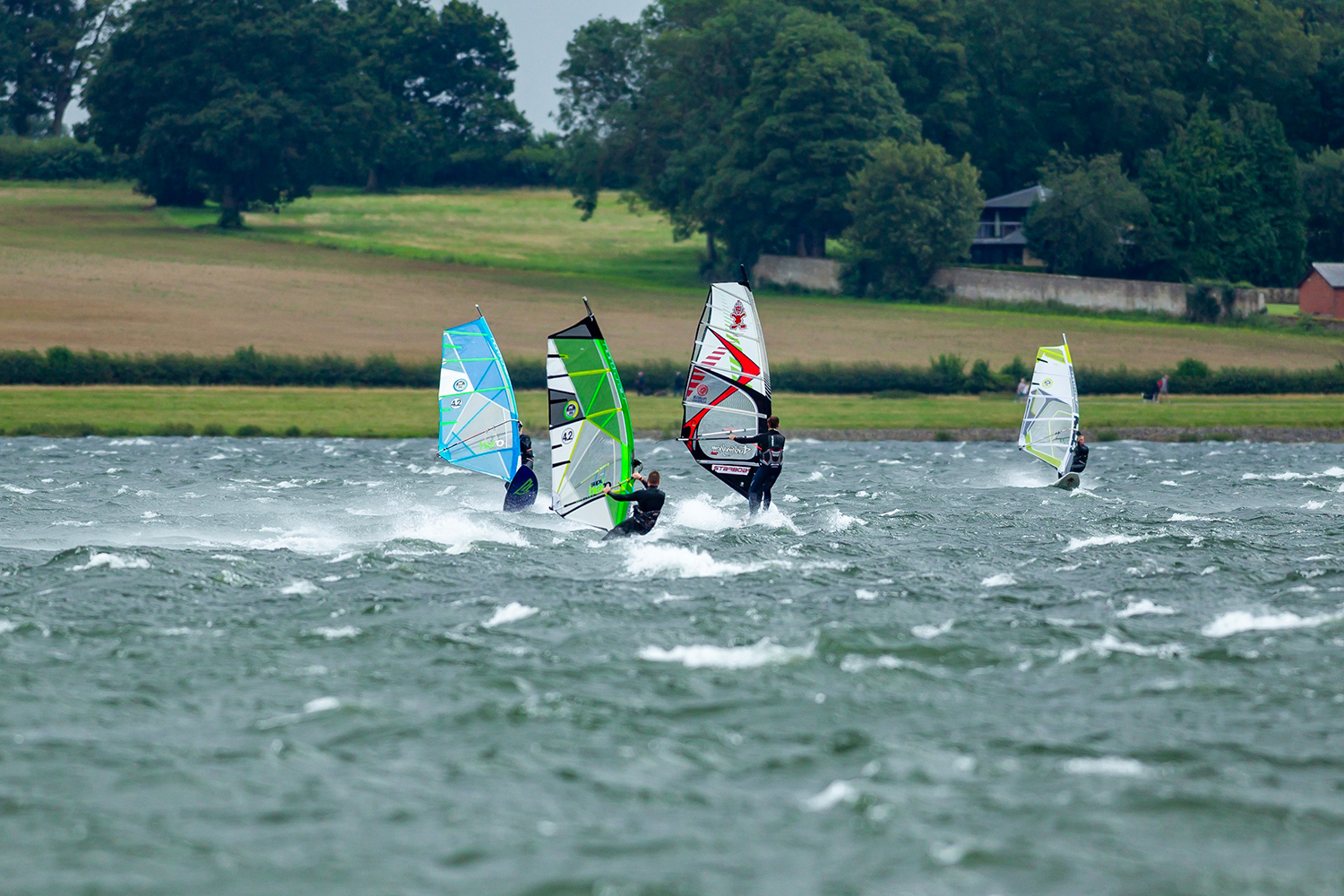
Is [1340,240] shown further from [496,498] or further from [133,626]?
[133,626]

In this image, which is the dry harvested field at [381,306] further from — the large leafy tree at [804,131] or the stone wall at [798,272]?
the large leafy tree at [804,131]

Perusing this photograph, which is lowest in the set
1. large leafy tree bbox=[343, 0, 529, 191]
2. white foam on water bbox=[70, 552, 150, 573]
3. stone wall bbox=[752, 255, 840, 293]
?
white foam on water bbox=[70, 552, 150, 573]

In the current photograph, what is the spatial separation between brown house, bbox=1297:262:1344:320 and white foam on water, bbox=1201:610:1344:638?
255 ft

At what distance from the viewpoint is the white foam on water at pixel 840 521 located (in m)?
29.3

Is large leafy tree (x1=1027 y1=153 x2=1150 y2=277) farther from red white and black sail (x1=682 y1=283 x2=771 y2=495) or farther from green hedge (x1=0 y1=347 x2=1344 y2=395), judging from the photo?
red white and black sail (x1=682 y1=283 x2=771 y2=495)

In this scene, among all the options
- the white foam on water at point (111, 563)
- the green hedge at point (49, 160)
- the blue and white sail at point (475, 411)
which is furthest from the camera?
the green hedge at point (49, 160)

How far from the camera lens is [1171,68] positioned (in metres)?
114

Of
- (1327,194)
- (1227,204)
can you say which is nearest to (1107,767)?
(1227,204)

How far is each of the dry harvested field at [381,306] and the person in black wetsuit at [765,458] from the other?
46.2 meters

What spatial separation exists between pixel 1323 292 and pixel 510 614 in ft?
281

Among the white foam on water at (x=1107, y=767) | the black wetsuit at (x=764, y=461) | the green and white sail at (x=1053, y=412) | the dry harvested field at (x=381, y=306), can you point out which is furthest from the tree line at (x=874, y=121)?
the white foam on water at (x=1107, y=767)

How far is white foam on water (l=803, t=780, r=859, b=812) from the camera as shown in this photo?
12828 mm

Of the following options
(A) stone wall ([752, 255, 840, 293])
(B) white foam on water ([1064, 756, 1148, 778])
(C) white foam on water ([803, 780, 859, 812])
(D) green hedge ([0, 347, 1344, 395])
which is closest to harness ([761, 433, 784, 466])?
(B) white foam on water ([1064, 756, 1148, 778])

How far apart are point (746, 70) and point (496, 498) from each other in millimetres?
84748
